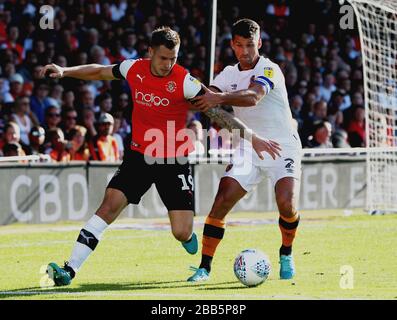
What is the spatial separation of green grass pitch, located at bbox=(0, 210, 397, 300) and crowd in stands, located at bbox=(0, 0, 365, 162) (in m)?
2.13

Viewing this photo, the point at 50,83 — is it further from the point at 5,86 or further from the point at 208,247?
the point at 208,247

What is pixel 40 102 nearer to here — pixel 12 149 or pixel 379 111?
pixel 12 149

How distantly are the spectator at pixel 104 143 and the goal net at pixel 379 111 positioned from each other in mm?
4292

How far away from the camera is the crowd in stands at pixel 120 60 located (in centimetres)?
1809

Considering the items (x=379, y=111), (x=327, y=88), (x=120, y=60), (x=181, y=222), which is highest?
(x=120, y=60)

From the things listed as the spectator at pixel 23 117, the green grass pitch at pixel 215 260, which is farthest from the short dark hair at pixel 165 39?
the spectator at pixel 23 117

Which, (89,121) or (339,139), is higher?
(89,121)

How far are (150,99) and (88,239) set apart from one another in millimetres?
1454

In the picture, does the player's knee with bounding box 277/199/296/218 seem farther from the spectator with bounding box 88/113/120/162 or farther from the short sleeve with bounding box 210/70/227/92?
the spectator with bounding box 88/113/120/162

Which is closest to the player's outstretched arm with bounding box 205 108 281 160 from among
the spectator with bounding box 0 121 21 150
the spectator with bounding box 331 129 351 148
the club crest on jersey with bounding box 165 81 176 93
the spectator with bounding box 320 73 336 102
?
the club crest on jersey with bounding box 165 81 176 93

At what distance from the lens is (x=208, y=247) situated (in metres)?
10.7

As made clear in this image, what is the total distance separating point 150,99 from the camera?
33.9 feet

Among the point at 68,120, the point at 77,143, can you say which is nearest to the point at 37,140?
the point at 77,143
